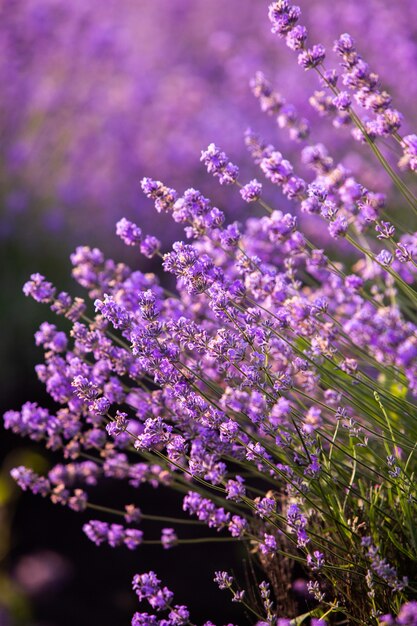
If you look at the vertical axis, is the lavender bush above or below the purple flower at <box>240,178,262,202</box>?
below

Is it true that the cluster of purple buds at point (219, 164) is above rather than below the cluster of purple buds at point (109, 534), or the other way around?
above

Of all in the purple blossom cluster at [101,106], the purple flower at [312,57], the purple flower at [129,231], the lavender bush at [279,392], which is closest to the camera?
the lavender bush at [279,392]

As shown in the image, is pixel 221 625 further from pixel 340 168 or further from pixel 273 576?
pixel 340 168

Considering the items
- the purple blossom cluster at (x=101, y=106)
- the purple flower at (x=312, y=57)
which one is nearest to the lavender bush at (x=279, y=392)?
the purple flower at (x=312, y=57)

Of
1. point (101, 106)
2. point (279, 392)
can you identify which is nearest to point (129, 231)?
point (279, 392)

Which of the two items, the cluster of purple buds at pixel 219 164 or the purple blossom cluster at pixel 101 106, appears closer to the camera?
the cluster of purple buds at pixel 219 164

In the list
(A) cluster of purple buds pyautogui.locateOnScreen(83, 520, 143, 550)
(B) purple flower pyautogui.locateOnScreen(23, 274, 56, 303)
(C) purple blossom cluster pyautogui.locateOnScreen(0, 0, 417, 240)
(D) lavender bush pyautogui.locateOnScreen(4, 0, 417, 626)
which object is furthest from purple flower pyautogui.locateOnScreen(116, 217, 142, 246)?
(C) purple blossom cluster pyautogui.locateOnScreen(0, 0, 417, 240)

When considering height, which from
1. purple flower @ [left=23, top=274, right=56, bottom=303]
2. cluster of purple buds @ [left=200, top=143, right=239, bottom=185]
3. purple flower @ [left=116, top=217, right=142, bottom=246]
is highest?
cluster of purple buds @ [left=200, top=143, right=239, bottom=185]

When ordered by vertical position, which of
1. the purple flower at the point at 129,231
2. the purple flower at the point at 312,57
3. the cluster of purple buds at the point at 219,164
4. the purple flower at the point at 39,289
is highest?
the purple flower at the point at 312,57

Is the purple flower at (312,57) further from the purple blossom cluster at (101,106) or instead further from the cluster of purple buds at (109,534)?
the purple blossom cluster at (101,106)

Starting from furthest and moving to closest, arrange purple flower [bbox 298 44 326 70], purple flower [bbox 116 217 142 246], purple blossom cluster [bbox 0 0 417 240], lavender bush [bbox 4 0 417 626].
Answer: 1. purple blossom cluster [bbox 0 0 417 240]
2. purple flower [bbox 116 217 142 246]
3. purple flower [bbox 298 44 326 70]
4. lavender bush [bbox 4 0 417 626]

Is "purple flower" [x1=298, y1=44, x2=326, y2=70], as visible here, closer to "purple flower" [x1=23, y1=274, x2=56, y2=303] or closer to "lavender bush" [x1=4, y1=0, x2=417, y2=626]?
"lavender bush" [x1=4, y1=0, x2=417, y2=626]

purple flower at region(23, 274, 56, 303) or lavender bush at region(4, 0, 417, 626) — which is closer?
lavender bush at region(4, 0, 417, 626)
